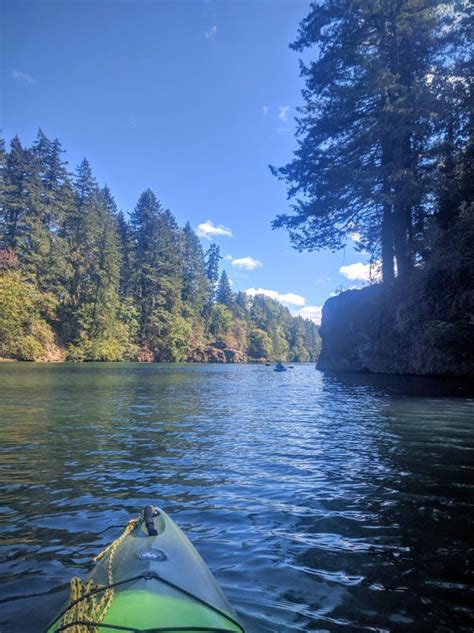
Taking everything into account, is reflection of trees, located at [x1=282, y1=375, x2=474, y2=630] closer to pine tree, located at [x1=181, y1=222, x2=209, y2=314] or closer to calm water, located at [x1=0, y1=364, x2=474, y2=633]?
calm water, located at [x1=0, y1=364, x2=474, y2=633]

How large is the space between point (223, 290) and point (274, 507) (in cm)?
9478

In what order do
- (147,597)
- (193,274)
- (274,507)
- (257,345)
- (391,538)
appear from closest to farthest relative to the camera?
(147,597) → (391,538) → (274,507) → (193,274) → (257,345)

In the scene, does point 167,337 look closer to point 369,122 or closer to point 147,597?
point 369,122

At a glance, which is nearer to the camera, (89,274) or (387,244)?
(387,244)

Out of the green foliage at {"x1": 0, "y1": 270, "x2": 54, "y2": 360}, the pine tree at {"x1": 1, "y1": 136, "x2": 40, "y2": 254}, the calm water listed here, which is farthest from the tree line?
the pine tree at {"x1": 1, "y1": 136, "x2": 40, "y2": 254}

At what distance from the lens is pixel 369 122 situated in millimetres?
23281

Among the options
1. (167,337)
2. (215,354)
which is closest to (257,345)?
(215,354)

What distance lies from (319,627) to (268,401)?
12390mm

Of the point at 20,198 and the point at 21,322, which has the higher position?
the point at 20,198

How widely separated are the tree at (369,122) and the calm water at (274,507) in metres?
15.3

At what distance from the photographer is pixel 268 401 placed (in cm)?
1505

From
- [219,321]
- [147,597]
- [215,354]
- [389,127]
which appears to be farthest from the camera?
[219,321]

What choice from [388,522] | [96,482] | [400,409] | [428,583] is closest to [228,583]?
[428,583]

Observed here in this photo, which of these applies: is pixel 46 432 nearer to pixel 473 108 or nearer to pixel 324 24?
pixel 473 108
